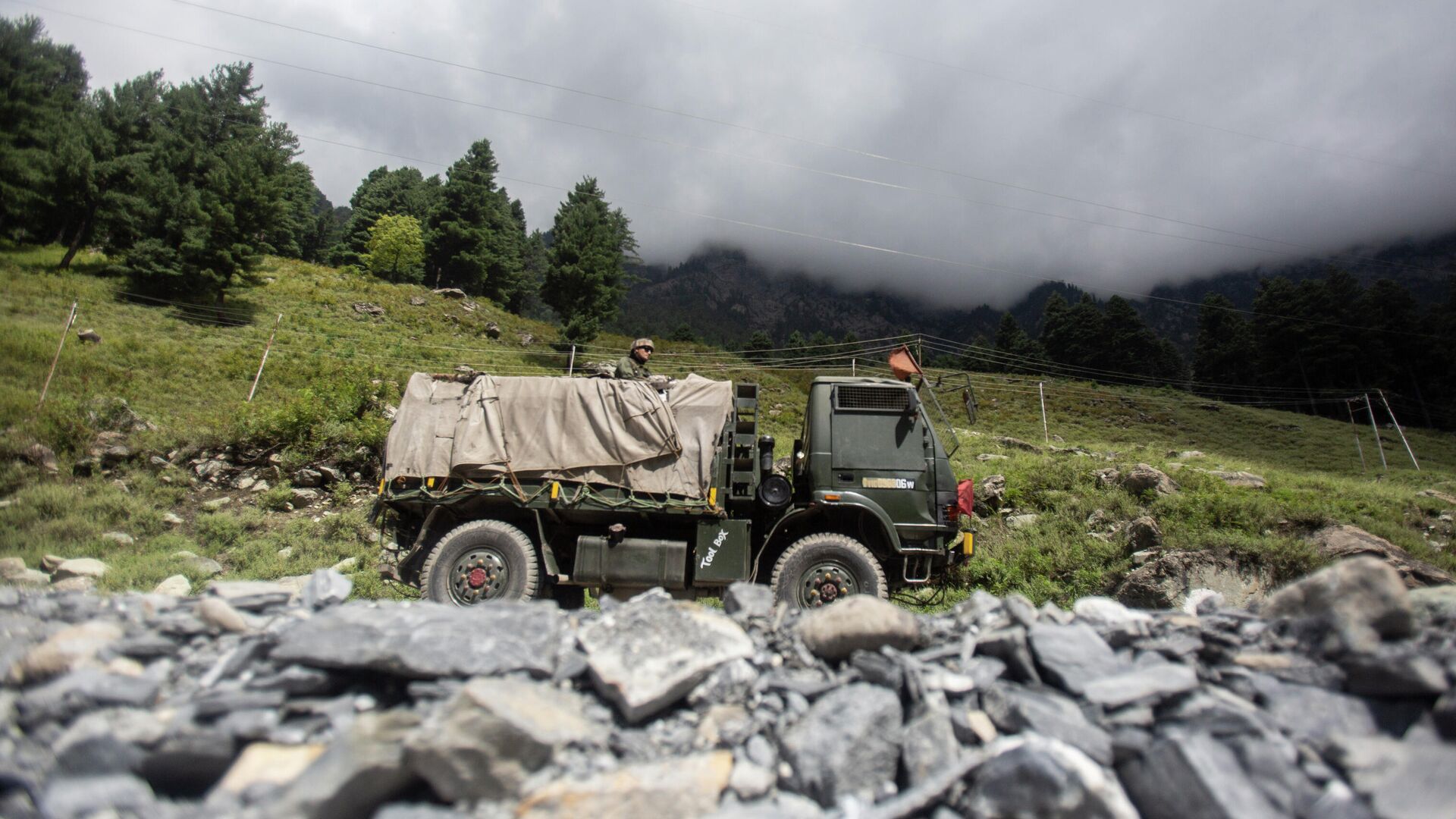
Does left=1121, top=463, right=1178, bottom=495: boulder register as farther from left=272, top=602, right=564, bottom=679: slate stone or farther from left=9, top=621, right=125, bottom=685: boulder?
left=9, top=621, right=125, bottom=685: boulder

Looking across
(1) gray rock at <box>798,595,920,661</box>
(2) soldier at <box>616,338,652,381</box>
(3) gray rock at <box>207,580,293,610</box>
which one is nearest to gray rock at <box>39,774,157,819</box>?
(3) gray rock at <box>207,580,293,610</box>

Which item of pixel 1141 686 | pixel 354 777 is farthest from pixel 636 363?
pixel 1141 686

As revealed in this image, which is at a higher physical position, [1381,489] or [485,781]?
[1381,489]

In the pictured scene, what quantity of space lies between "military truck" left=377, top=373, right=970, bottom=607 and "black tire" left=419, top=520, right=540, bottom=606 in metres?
0.02

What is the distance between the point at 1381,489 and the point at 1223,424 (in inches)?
1007

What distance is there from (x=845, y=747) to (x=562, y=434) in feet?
16.2

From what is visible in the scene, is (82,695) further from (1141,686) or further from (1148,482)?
(1148,482)

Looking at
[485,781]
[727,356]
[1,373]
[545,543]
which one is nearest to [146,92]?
→ [1,373]

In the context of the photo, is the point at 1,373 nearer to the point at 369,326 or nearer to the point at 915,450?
the point at 915,450

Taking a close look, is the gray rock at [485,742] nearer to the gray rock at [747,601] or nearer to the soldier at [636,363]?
the gray rock at [747,601]

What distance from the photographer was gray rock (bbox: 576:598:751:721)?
10.4 ft

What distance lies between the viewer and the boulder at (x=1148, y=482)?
11570mm

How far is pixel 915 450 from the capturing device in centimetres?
712

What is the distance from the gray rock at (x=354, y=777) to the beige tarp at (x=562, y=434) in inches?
165
